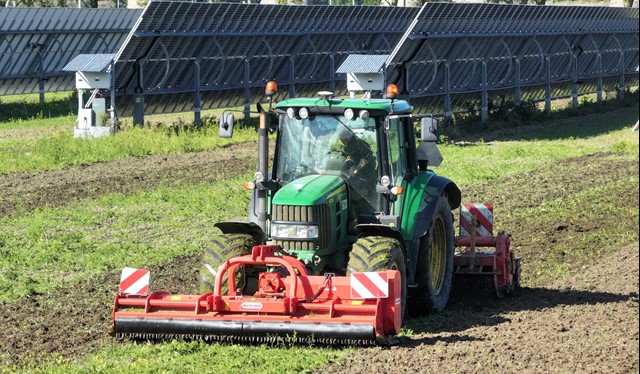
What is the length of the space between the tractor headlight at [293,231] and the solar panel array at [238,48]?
15.7 meters

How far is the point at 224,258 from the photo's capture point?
9.77 metres

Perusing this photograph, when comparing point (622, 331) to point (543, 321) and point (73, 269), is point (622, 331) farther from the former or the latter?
point (73, 269)

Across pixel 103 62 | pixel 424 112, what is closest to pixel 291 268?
pixel 103 62

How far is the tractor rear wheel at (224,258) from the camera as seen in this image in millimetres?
9766

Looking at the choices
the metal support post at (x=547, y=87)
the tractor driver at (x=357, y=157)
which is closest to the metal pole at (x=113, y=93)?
the metal support post at (x=547, y=87)

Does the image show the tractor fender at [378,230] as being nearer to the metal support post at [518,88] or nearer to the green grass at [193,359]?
the green grass at [193,359]

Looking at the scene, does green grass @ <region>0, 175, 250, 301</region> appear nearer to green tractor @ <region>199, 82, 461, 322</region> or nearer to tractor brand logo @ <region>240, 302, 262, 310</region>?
green tractor @ <region>199, 82, 461, 322</region>

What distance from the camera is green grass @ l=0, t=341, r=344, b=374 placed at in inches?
332

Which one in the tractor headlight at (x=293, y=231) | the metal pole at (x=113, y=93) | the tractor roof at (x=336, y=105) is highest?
the metal pole at (x=113, y=93)

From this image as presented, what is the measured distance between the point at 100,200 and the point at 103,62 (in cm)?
778

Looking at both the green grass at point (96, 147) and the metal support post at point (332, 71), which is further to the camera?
the metal support post at point (332, 71)

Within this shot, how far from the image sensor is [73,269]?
41.4 ft

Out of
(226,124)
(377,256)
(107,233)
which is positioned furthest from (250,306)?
(107,233)

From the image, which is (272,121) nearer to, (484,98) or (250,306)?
(250,306)
